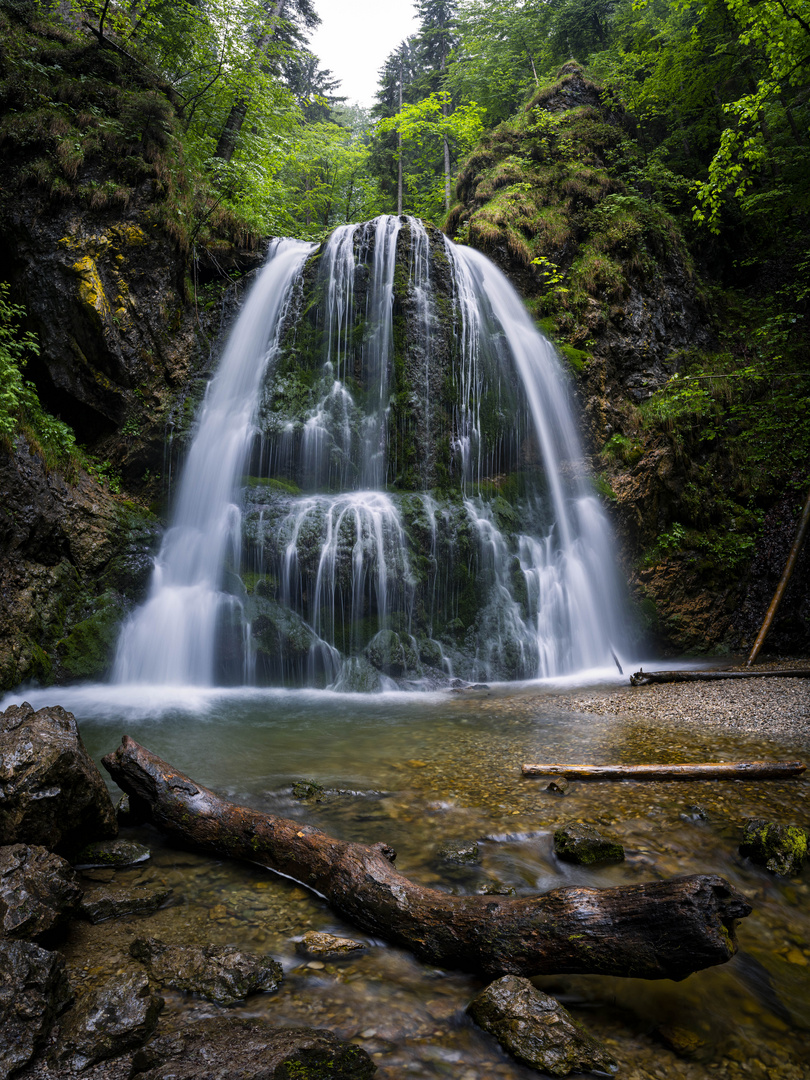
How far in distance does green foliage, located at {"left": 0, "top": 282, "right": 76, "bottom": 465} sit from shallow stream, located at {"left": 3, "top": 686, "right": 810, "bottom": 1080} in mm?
4595

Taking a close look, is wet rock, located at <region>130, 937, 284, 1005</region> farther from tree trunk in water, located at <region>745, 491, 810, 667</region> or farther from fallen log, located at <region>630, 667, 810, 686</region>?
tree trunk in water, located at <region>745, 491, 810, 667</region>

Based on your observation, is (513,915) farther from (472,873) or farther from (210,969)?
(210,969)

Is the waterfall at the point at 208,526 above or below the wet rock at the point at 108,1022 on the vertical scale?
above

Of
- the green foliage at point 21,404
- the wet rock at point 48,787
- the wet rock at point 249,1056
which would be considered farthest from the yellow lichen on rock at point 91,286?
the wet rock at point 249,1056

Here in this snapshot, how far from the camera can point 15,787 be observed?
8.88 ft

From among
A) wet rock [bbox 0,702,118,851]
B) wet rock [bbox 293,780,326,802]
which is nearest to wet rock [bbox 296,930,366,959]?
wet rock [bbox 0,702,118,851]

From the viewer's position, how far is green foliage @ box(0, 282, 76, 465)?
301 inches

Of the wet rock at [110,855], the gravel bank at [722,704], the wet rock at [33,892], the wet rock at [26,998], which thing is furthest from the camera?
the gravel bank at [722,704]

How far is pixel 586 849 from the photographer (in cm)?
303

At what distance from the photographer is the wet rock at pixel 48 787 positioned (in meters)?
2.70

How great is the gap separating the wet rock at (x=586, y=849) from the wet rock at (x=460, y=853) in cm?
48

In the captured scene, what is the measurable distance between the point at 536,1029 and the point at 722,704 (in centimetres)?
536

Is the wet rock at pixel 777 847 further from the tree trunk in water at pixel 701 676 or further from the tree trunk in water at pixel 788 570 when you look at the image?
the tree trunk in water at pixel 788 570

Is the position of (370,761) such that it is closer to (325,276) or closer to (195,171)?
(325,276)
